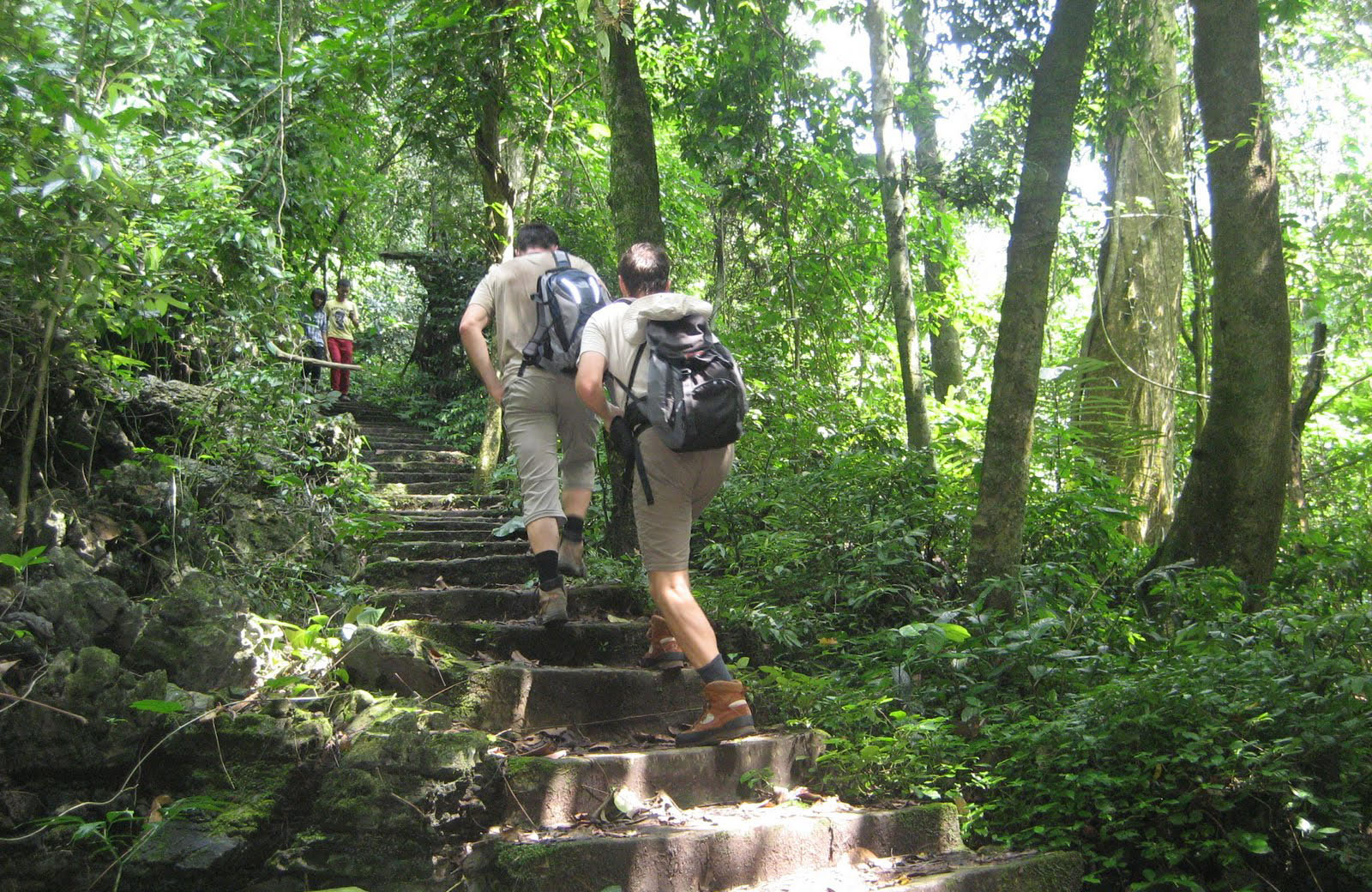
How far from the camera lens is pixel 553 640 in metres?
4.72

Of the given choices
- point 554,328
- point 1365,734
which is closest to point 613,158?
point 554,328

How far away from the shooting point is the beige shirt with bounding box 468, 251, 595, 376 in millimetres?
4863

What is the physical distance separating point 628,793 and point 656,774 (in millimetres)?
162

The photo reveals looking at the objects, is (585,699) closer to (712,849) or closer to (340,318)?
(712,849)

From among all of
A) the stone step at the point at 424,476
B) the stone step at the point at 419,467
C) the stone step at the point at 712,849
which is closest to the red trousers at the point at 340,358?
the stone step at the point at 419,467

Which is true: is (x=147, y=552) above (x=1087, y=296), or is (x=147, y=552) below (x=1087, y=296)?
below

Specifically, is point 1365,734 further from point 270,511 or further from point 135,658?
point 270,511

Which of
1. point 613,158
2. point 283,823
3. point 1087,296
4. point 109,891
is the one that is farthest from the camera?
point 1087,296

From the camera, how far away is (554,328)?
4.64 metres

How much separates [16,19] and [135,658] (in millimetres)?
2361

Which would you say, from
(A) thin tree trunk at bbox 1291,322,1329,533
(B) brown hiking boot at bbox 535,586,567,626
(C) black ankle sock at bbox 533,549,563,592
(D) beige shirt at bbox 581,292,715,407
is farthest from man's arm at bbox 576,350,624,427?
(A) thin tree trunk at bbox 1291,322,1329,533

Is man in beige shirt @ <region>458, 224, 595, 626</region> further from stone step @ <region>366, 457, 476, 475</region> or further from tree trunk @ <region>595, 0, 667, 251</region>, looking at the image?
stone step @ <region>366, 457, 476, 475</region>

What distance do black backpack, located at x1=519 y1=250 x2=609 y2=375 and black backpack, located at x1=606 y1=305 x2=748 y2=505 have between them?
686mm

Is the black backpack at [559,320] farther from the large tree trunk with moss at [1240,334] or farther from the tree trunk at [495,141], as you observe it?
the tree trunk at [495,141]
